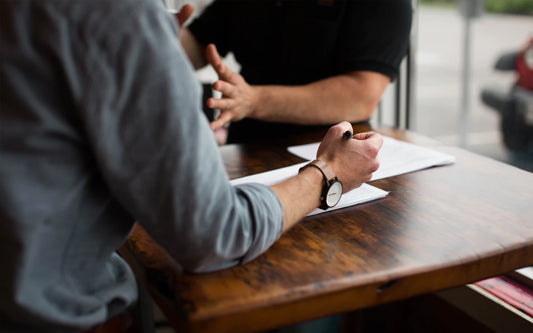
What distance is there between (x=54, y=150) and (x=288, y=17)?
3.83ft

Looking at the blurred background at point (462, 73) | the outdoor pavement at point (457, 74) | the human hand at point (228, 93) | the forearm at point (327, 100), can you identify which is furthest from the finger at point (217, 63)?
the outdoor pavement at point (457, 74)

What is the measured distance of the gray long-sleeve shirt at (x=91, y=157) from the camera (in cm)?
55

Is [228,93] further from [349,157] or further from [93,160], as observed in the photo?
[93,160]

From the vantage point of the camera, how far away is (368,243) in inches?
31.4

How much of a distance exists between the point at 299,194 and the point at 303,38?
896 mm

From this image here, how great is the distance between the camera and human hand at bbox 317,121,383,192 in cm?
88

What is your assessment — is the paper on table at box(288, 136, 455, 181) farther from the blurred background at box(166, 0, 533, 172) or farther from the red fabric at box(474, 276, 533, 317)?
the red fabric at box(474, 276, 533, 317)

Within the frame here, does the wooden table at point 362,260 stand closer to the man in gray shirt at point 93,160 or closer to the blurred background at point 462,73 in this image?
the man in gray shirt at point 93,160

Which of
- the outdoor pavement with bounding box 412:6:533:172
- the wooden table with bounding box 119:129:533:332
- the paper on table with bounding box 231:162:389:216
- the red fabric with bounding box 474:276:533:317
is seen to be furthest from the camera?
the outdoor pavement with bounding box 412:6:533:172

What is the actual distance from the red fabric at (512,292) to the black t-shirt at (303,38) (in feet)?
2.27

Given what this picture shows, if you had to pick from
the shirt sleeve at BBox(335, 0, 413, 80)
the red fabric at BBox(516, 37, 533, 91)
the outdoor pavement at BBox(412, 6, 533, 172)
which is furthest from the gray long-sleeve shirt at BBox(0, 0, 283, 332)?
the red fabric at BBox(516, 37, 533, 91)

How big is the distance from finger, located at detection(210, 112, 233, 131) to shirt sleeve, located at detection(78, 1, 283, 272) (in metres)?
0.56

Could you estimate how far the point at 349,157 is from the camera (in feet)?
2.90

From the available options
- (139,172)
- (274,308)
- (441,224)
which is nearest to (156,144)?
(139,172)
